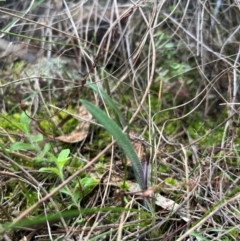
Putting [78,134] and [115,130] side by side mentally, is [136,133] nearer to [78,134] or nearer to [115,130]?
[78,134]

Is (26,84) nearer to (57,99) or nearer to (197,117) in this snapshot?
(57,99)

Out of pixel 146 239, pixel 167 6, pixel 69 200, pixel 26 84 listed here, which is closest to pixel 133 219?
pixel 146 239

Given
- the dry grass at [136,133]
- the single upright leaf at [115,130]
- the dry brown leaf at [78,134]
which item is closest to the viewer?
the single upright leaf at [115,130]

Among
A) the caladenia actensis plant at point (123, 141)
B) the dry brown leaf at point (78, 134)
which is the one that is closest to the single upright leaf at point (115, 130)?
the caladenia actensis plant at point (123, 141)

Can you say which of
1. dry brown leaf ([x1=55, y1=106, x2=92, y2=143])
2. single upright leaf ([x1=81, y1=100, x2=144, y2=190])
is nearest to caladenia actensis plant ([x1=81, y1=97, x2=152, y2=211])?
single upright leaf ([x1=81, y1=100, x2=144, y2=190])

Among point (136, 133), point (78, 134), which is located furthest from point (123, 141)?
Answer: point (78, 134)

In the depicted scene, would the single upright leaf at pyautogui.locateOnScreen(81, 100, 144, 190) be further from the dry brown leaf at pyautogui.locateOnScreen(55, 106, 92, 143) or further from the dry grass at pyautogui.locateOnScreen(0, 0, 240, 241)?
the dry brown leaf at pyautogui.locateOnScreen(55, 106, 92, 143)

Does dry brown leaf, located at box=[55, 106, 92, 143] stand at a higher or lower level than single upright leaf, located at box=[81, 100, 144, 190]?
lower

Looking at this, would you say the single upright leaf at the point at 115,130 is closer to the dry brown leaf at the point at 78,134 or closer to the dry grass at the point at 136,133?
the dry grass at the point at 136,133

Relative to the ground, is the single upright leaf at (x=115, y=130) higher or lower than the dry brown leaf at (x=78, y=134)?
higher
